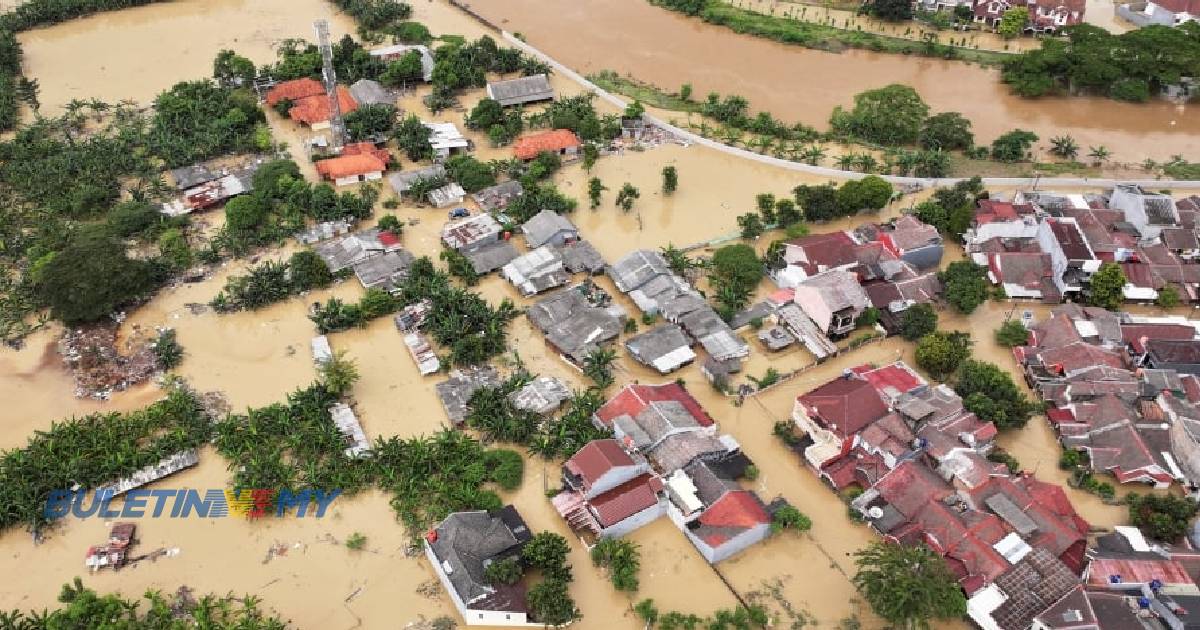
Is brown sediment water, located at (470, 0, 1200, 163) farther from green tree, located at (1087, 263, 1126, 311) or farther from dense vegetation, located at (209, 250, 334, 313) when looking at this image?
dense vegetation, located at (209, 250, 334, 313)

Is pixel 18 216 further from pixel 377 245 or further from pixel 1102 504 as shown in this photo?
pixel 1102 504

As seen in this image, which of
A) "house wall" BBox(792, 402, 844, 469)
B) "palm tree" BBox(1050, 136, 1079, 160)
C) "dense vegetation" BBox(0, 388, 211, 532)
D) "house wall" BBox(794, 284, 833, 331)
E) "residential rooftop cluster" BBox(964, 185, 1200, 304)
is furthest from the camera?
"palm tree" BBox(1050, 136, 1079, 160)

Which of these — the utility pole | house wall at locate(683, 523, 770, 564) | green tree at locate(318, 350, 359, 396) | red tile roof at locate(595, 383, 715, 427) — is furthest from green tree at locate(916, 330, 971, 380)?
the utility pole

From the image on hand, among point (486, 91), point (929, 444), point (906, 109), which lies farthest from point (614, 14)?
point (929, 444)

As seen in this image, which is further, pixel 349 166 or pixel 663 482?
pixel 349 166

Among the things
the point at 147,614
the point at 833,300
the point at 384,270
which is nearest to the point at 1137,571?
the point at 833,300

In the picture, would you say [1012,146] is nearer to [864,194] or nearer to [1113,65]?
[864,194]

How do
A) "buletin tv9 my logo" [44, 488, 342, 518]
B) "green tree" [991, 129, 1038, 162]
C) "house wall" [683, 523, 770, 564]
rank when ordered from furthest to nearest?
1. "green tree" [991, 129, 1038, 162]
2. "buletin tv9 my logo" [44, 488, 342, 518]
3. "house wall" [683, 523, 770, 564]
